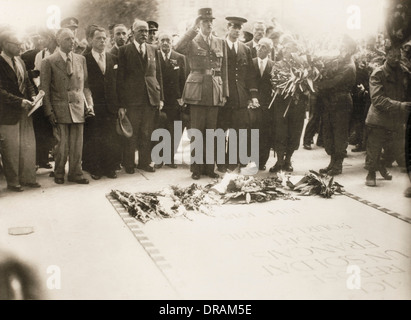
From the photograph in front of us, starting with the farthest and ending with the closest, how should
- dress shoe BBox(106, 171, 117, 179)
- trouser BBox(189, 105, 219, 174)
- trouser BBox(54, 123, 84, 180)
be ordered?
trouser BBox(189, 105, 219, 174), dress shoe BBox(106, 171, 117, 179), trouser BBox(54, 123, 84, 180)

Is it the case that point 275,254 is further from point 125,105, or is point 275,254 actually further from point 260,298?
point 125,105

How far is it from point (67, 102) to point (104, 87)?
26.6 inches

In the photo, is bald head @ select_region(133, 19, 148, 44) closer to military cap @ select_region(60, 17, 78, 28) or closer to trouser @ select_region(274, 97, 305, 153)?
military cap @ select_region(60, 17, 78, 28)

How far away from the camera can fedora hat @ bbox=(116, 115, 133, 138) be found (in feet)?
25.4

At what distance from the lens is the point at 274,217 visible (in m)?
6.10

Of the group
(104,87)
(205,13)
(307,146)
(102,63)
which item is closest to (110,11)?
(102,63)

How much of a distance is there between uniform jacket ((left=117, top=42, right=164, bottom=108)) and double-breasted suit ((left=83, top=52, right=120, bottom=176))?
137mm

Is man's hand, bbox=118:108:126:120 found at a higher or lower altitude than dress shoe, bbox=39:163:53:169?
higher

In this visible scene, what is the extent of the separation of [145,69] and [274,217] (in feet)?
10.3

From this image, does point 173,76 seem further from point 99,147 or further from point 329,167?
point 329,167

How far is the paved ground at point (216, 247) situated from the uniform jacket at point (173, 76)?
183 cm

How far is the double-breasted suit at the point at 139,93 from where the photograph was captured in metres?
7.80

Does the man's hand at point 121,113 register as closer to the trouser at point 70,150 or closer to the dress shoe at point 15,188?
the trouser at point 70,150

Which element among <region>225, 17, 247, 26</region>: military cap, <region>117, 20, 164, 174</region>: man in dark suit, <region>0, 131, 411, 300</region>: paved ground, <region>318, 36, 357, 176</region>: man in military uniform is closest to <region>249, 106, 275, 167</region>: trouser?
<region>318, 36, 357, 176</region>: man in military uniform
